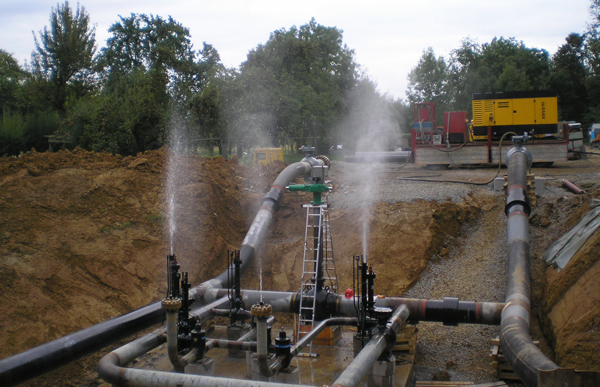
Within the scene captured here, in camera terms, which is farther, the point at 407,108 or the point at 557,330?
the point at 407,108

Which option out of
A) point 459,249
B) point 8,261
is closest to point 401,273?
point 459,249

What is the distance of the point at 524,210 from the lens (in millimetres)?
11383

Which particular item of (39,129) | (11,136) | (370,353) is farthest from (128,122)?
(370,353)

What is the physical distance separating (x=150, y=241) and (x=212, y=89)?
13371 mm

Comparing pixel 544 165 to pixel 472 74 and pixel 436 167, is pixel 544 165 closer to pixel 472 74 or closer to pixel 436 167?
pixel 436 167

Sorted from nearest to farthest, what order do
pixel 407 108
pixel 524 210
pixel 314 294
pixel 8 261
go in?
pixel 314 294, pixel 8 261, pixel 524 210, pixel 407 108

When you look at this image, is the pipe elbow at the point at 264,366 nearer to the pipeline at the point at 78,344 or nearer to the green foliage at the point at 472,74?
the pipeline at the point at 78,344

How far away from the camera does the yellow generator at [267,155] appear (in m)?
23.3

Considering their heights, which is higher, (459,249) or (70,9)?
(70,9)

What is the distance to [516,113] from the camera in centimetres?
1980

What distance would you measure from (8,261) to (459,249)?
10294 mm

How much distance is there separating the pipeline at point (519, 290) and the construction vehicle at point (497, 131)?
20.2ft

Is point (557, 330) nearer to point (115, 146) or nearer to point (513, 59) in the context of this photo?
point (115, 146)

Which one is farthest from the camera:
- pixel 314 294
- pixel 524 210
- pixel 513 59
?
pixel 513 59
